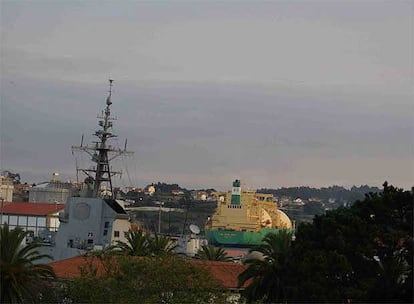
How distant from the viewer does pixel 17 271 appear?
34562mm

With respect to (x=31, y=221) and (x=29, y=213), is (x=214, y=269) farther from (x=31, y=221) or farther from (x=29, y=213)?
(x=29, y=213)

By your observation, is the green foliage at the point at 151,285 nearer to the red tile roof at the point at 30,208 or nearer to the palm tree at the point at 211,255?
the palm tree at the point at 211,255

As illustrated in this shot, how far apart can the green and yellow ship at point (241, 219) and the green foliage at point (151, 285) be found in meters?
89.2

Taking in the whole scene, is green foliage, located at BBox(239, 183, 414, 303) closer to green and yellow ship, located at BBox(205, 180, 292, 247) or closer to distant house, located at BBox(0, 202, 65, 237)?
distant house, located at BBox(0, 202, 65, 237)

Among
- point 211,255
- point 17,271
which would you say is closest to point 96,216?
point 211,255

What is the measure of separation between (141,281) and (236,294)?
9.56 metres

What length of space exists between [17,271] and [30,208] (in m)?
90.6

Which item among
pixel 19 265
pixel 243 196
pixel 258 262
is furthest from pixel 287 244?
pixel 243 196

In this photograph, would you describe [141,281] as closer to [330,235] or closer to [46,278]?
[46,278]

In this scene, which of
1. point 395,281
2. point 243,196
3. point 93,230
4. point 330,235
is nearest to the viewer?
point 395,281

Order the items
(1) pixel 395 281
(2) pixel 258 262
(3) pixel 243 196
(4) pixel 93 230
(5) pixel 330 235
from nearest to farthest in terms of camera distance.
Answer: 1. (1) pixel 395 281
2. (5) pixel 330 235
3. (2) pixel 258 262
4. (4) pixel 93 230
5. (3) pixel 243 196

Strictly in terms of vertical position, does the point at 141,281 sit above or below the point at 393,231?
below

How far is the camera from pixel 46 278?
36.8 m

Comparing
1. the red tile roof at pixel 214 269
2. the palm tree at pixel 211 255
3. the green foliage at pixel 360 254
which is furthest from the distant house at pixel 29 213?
the green foliage at pixel 360 254
